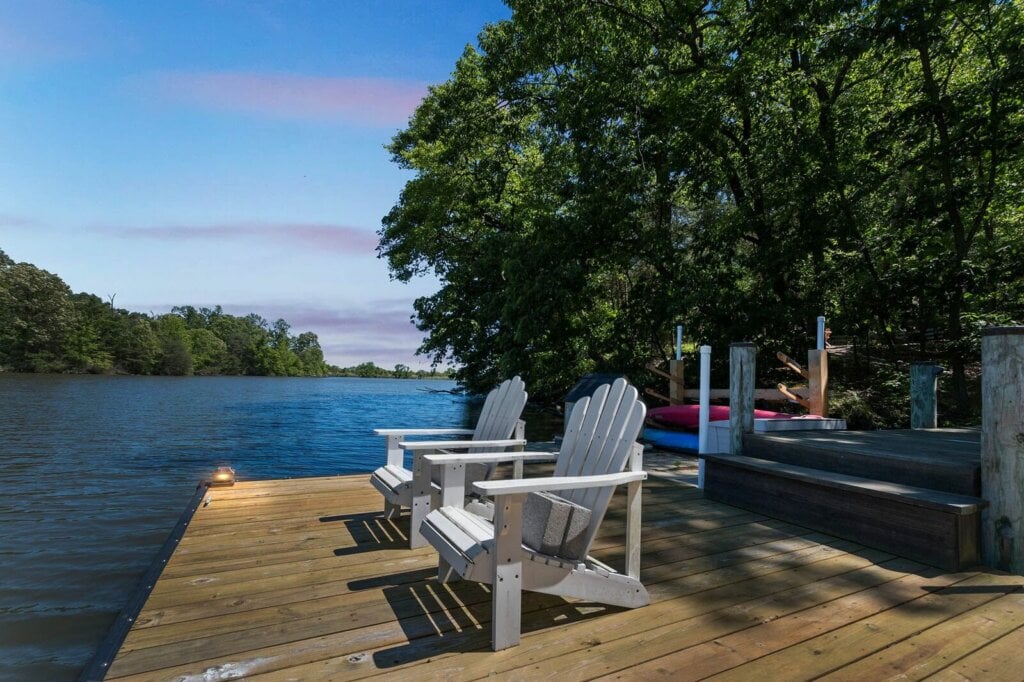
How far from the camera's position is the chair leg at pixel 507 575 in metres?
1.86

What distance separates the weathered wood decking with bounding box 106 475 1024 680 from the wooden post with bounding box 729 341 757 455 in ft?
3.78

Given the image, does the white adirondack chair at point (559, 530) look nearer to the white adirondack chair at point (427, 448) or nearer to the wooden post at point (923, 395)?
the white adirondack chair at point (427, 448)

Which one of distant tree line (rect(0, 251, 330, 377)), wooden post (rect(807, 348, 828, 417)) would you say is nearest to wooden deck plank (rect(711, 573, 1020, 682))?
wooden post (rect(807, 348, 828, 417))

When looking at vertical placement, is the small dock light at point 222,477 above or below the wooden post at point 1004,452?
below

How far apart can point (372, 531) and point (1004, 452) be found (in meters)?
3.56

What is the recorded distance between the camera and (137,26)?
31.5 feet

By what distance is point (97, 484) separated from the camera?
28.1ft

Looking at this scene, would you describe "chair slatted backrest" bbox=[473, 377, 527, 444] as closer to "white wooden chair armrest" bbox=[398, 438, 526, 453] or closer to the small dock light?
"white wooden chair armrest" bbox=[398, 438, 526, 453]

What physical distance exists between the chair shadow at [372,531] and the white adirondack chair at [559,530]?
0.62m

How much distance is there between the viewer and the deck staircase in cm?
277

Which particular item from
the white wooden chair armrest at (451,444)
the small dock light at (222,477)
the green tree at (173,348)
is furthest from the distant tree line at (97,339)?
the white wooden chair armrest at (451,444)

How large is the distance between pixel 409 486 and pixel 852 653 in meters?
2.18

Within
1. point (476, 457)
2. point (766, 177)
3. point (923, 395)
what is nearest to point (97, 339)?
point (766, 177)

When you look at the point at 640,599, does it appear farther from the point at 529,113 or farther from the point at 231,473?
the point at 529,113
